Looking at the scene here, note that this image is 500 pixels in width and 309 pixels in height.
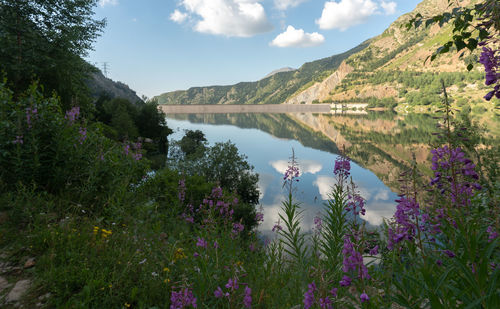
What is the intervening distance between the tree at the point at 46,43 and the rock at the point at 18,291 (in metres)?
12.2

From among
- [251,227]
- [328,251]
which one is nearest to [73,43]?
[251,227]

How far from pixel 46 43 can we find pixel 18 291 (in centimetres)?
1922

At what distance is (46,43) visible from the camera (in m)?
17.1

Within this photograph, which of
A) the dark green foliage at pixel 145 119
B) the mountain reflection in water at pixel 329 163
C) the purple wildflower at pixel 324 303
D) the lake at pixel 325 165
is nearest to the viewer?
the purple wildflower at pixel 324 303

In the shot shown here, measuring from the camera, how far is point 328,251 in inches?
143

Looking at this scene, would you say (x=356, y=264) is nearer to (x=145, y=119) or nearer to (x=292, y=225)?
(x=292, y=225)

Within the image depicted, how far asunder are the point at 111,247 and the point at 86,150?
10.9 feet

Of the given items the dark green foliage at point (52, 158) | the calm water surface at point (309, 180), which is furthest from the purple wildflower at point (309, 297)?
the dark green foliage at point (52, 158)

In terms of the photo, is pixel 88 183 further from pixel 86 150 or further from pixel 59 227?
pixel 59 227

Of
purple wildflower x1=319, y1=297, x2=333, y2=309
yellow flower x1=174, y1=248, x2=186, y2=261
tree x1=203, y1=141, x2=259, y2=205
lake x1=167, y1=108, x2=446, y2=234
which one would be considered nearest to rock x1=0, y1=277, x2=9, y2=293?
yellow flower x1=174, y1=248, x2=186, y2=261

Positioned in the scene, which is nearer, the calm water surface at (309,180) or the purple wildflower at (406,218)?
the purple wildflower at (406,218)

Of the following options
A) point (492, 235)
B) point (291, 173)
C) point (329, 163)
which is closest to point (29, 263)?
point (291, 173)

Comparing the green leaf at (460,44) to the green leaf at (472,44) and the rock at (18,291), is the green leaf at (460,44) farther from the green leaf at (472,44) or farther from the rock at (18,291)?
the rock at (18,291)

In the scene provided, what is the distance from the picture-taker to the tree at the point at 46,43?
14.1m
